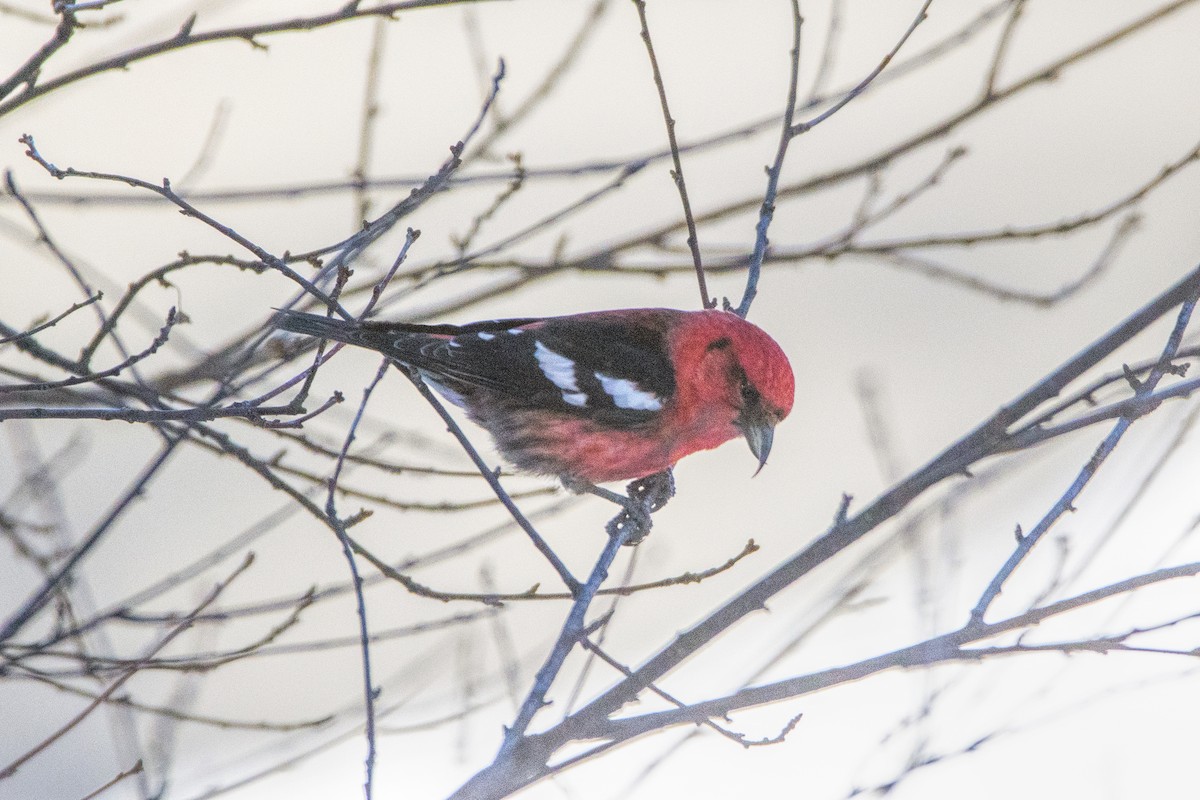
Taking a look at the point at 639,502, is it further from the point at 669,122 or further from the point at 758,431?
the point at 669,122

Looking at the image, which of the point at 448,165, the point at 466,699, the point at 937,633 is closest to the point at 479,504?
the point at 466,699

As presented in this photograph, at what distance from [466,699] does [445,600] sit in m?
0.77

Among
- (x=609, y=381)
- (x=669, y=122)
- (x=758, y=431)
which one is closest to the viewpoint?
(x=669, y=122)

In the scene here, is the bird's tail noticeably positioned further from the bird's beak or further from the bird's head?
the bird's beak

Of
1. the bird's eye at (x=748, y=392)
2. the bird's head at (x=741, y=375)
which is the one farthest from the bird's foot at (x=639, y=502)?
the bird's eye at (x=748, y=392)

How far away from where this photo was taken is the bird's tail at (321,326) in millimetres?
2997

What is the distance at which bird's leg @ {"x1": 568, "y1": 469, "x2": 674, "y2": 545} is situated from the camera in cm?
357

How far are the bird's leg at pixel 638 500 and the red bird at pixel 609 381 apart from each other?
0.21ft

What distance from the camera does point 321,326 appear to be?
3.12 m

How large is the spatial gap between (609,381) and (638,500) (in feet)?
1.27

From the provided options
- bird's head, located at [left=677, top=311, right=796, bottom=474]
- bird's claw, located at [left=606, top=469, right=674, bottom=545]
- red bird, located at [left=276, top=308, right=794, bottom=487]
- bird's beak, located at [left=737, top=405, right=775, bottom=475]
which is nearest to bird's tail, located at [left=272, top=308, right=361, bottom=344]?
red bird, located at [left=276, top=308, right=794, bottom=487]

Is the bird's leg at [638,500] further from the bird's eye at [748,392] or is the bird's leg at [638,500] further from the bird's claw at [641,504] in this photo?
the bird's eye at [748,392]

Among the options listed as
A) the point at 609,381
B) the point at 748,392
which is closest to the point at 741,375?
the point at 748,392

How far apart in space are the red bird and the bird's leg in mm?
64
